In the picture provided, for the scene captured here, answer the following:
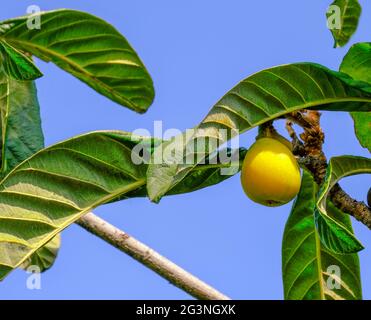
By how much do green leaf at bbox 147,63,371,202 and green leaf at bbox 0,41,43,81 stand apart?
0.52 metres

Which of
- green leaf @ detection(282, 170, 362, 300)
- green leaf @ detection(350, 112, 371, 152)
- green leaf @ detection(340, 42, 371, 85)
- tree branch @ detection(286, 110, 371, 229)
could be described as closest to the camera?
tree branch @ detection(286, 110, 371, 229)

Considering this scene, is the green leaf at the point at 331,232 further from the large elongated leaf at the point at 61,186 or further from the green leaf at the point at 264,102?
the large elongated leaf at the point at 61,186

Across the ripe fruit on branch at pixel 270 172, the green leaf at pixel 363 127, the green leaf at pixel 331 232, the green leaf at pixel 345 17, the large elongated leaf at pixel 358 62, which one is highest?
the green leaf at pixel 345 17

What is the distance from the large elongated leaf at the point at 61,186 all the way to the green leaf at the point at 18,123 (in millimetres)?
434

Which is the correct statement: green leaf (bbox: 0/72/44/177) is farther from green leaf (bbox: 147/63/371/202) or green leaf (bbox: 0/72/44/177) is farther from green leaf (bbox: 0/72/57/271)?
green leaf (bbox: 147/63/371/202)

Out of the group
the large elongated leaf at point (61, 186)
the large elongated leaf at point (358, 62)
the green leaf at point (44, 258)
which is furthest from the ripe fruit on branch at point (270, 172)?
the green leaf at point (44, 258)

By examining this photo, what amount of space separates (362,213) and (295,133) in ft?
0.84

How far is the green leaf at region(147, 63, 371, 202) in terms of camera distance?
5.32ft

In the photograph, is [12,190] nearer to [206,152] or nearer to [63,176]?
[63,176]

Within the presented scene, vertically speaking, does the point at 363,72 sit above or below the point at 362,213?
above

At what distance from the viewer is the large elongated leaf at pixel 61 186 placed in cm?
179

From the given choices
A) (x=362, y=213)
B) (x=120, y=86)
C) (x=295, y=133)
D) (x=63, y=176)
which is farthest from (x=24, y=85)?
(x=362, y=213)

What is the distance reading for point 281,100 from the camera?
1.84 metres

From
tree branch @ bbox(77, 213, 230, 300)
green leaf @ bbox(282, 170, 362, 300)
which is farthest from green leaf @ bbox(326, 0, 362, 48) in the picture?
tree branch @ bbox(77, 213, 230, 300)
